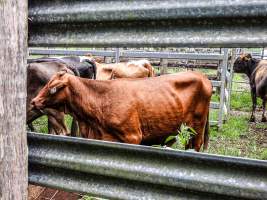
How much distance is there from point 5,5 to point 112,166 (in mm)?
580

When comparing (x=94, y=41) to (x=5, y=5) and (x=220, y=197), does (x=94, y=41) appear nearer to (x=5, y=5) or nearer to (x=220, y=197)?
(x=5, y=5)

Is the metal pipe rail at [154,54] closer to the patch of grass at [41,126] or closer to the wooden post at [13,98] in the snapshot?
the patch of grass at [41,126]

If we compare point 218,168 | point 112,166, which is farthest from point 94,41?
point 218,168

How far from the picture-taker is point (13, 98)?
3.91 feet

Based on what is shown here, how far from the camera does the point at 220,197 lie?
105 centimetres

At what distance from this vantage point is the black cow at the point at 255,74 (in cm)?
909

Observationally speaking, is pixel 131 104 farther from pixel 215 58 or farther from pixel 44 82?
pixel 215 58

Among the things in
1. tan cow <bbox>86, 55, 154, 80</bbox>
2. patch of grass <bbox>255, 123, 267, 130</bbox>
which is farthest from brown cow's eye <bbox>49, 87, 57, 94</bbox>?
patch of grass <bbox>255, 123, 267, 130</bbox>

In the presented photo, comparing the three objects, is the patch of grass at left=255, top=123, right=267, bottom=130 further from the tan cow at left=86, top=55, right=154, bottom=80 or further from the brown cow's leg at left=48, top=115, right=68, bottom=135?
the brown cow's leg at left=48, top=115, right=68, bottom=135

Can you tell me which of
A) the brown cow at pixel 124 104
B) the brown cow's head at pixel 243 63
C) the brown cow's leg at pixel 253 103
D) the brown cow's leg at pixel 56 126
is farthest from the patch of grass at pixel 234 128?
the brown cow's leg at pixel 56 126

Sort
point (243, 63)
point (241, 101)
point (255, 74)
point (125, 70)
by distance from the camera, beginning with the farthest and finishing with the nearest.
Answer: point (243, 63) → point (241, 101) → point (255, 74) → point (125, 70)

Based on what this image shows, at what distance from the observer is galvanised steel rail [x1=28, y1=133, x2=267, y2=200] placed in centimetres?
102

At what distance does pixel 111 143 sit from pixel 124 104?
352 cm

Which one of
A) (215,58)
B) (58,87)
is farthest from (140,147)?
(215,58)
